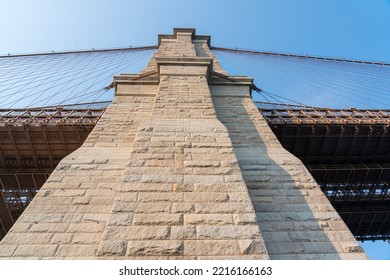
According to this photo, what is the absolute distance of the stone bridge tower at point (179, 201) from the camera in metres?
3.16

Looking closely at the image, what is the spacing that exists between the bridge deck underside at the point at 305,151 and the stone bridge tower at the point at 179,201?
6813 millimetres

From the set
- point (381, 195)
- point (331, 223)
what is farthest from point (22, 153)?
point (381, 195)

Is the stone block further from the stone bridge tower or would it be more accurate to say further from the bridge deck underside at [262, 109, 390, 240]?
the bridge deck underside at [262, 109, 390, 240]

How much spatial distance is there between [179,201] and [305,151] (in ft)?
37.9

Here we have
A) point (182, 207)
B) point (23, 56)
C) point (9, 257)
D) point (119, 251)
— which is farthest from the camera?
point (23, 56)

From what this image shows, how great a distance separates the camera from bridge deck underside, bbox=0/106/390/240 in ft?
40.1

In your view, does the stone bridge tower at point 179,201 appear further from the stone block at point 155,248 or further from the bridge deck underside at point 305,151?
Answer: the bridge deck underside at point 305,151

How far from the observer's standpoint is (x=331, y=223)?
14.3ft

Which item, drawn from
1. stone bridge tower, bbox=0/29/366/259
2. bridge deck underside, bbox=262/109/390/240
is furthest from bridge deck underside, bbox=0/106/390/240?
stone bridge tower, bbox=0/29/366/259

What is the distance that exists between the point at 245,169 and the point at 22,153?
11.4 meters

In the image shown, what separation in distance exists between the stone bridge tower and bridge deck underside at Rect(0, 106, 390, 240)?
22.4 feet

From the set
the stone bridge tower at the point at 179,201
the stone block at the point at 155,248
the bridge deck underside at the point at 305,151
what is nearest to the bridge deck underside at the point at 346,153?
the bridge deck underside at the point at 305,151

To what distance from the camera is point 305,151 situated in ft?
45.0

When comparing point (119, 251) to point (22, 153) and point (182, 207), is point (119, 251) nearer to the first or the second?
point (182, 207)
